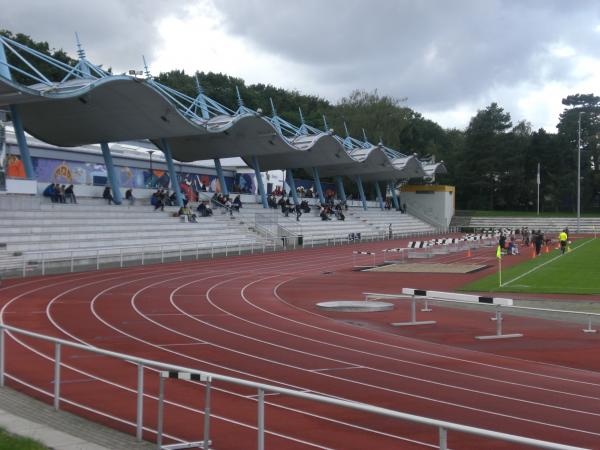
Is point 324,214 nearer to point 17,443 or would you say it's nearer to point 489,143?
Result: point 489,143

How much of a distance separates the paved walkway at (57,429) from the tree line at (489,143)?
81870 millimetres

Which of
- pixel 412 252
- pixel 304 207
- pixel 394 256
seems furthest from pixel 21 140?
pixel 304 207

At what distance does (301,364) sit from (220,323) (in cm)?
510

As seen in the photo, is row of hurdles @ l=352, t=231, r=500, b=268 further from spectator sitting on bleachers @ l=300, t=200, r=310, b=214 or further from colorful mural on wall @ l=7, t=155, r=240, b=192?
colorful mural on wall @ l=7, t=155, r=240, b=192

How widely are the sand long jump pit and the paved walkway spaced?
2542cm

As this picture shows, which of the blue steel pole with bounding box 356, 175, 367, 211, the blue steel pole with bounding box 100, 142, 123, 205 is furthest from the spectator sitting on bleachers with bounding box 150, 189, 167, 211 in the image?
the blue steel pole with bounding box 356, 175, 367, 211

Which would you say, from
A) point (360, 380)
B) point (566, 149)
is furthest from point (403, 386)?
point (566, 149)

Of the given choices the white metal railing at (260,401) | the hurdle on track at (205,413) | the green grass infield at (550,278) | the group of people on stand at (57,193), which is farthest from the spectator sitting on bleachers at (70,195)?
the hurdle on track at (205,413)

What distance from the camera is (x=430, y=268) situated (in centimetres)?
3372

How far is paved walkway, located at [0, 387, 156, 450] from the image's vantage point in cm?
702

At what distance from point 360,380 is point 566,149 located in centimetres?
9258

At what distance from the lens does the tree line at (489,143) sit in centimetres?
9288

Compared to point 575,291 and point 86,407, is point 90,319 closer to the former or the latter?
point 86,407

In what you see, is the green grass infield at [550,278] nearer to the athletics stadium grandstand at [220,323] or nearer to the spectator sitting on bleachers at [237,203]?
the athletics stadium grandstand at [220,323]
